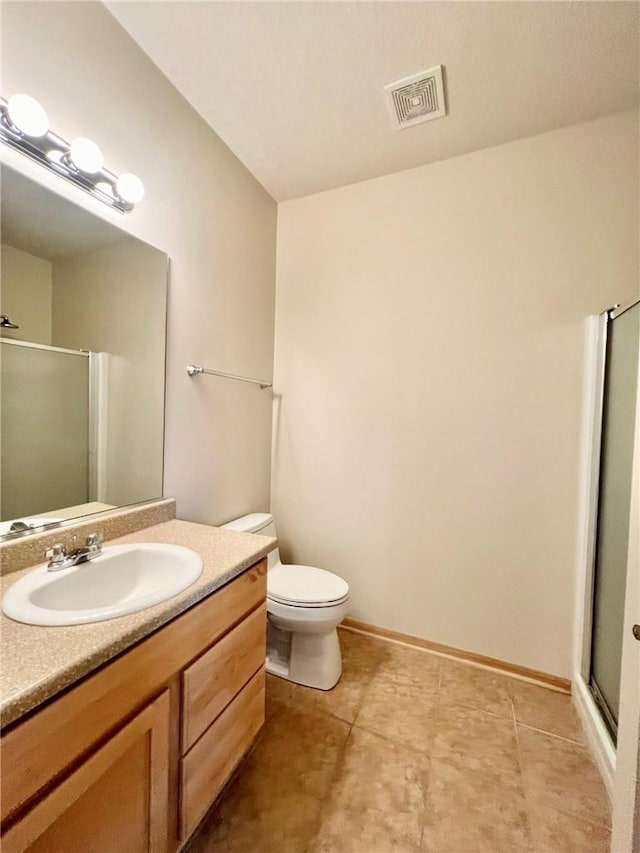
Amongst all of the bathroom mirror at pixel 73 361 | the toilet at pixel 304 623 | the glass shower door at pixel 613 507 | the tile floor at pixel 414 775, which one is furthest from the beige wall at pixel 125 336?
the glass shower door at pixel 613 507

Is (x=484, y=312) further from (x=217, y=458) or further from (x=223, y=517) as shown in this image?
(x=223, y=517)

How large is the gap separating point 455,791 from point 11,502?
1695mm

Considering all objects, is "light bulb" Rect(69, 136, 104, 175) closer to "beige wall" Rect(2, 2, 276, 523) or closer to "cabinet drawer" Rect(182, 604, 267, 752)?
"beige wall" Rect(2, 2, 276, 523)

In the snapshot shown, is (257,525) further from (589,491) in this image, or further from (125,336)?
(589,491)

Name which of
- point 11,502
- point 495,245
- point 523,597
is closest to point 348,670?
point 523,597

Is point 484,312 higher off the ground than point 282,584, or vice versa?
point 484,312

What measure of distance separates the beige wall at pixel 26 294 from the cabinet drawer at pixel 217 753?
48.4 inches

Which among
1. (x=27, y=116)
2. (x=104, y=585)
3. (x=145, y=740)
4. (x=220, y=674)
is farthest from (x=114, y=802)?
(x=27, y=116)

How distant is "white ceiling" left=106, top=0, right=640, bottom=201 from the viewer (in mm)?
1154

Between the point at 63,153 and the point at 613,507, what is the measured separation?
7.46ft

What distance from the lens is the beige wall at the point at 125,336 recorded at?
113 cm

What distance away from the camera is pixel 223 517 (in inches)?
70.8

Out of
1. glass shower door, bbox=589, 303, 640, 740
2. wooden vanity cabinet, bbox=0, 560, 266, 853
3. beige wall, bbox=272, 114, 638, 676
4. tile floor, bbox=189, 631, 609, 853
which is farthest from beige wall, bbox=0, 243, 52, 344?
glass shower door, bbox=589, 303, 640, 740

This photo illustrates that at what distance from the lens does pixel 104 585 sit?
1.02 m
